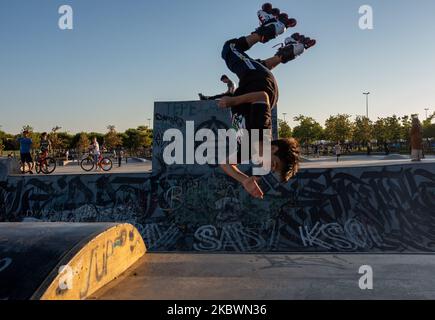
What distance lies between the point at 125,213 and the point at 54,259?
8.44 metres

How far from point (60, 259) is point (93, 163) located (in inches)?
594

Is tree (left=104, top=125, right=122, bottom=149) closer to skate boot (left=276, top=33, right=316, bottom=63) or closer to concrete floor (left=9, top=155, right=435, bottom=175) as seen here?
concrete floor (left=9, top=155, right=435, bottom=175)

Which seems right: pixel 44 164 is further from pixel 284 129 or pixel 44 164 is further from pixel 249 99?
pixel 284 129

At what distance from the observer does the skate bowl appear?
132 inches

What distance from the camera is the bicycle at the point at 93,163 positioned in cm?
1811

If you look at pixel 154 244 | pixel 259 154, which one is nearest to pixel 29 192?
pixel 154 244

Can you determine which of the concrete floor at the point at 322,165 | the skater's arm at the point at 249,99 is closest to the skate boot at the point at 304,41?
the skater's arm at the point at 249,99

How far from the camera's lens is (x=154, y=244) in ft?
37.2

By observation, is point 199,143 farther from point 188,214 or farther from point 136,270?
point 136,270

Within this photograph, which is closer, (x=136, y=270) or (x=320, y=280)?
(x=320, y=280)

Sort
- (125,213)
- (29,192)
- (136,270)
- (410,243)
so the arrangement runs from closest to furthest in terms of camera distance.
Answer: (136,270)
(410,243)
(125,213)
(29,192)

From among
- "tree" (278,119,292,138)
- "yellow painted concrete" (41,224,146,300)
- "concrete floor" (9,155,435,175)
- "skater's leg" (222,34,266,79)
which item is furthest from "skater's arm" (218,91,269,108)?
"tree" (278,119,292,138)

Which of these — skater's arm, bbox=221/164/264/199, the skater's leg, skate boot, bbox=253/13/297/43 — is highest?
skate boot, bbox=253/13/297/43

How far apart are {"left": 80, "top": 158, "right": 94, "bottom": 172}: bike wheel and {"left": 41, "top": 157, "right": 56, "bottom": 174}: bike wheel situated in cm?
167
